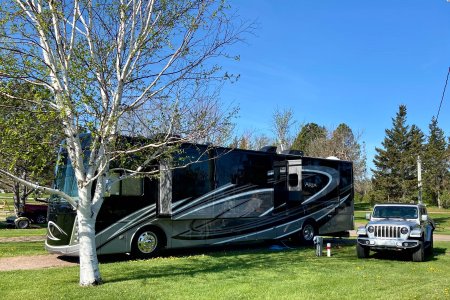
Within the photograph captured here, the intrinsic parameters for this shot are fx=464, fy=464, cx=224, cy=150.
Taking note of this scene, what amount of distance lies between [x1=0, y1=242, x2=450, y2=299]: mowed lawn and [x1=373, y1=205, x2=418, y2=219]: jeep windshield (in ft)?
4.84

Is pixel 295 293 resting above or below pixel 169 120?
below

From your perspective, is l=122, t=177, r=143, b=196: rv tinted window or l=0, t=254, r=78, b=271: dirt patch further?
l=122, t=177, r=143, b=196: rv tinted window

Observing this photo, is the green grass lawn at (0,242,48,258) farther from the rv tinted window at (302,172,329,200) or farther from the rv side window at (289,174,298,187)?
the rv tinted window at (302,172,329,200)

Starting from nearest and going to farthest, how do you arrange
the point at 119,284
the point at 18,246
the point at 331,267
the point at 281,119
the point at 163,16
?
the point at 119,284 < the point at 163,16 < the point at 331,267 < the point at 18,246 < the point at 281,119

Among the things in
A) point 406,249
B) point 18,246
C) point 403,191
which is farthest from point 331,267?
point 403,191

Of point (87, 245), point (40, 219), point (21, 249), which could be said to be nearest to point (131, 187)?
point (87, 245)

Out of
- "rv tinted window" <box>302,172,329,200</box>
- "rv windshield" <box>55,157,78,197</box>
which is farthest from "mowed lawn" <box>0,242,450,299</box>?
"rv tinted window" <box>302,172,329,200</box>

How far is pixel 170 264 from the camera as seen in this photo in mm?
11281

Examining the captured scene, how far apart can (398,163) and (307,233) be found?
4618 centimetres

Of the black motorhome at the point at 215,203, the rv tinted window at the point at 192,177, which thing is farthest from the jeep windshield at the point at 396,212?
the rv tinted window at the point at 192,177

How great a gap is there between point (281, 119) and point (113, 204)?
29.9 metres

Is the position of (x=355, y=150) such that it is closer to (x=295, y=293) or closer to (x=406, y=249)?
(x=406, y=249)

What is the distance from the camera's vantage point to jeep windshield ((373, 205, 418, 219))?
45.5 ft

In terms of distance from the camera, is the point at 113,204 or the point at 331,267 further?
the point at 113,204
